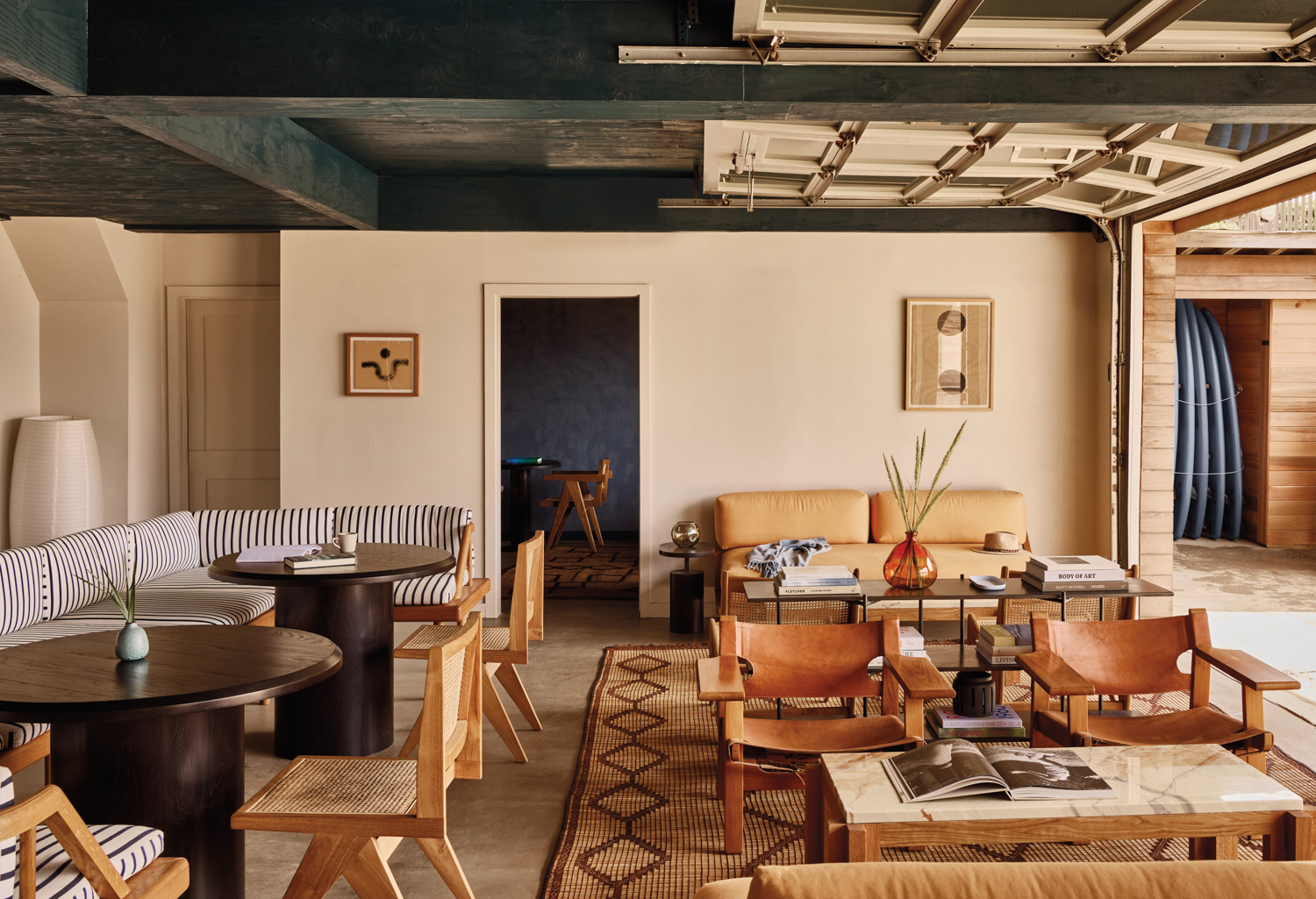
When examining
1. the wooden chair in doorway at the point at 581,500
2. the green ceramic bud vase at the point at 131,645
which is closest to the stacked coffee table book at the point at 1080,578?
the green ceramic bud vase at the point at 131,645

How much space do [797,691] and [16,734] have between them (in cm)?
266

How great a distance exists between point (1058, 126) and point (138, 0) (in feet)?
12.5

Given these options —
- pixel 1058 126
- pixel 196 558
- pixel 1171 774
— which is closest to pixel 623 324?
pixel 196 558

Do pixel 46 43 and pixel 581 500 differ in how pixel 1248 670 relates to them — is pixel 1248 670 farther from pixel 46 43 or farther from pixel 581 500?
pixel 581 500

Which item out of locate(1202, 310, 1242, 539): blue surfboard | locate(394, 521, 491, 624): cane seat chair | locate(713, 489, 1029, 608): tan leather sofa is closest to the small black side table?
locate(713, 489, 1029, 608): tan leather sofa

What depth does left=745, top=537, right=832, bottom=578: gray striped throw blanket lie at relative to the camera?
233 inches

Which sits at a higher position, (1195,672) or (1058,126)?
(1058,126)

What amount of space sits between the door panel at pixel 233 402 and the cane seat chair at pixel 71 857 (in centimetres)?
549

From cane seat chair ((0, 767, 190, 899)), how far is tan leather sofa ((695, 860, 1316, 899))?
1403mm

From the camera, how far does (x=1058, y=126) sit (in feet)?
14.3

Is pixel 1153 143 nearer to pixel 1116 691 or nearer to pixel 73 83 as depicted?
pixel 1116 691

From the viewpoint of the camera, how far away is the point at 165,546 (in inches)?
214

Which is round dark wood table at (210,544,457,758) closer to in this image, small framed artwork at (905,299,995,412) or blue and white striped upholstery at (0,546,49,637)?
blue and white striped upholstery at (0,546,49,637)

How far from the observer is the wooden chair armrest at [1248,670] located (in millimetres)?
2969
